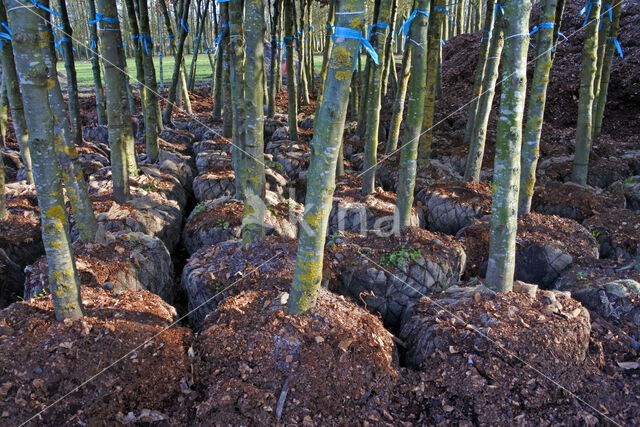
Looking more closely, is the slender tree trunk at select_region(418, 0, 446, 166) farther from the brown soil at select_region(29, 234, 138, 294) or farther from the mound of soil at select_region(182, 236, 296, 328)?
the brown soil at select_region(29, 234, 138, 294)

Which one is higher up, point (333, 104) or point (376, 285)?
point (333, 104)

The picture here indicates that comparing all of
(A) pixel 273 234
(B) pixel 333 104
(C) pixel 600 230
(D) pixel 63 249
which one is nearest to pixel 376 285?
(A) pixel 273 234

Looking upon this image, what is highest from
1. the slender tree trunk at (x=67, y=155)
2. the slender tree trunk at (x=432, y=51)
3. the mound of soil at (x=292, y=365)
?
the slender tree trunk at (x=432, y=51)

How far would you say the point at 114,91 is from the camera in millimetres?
6199

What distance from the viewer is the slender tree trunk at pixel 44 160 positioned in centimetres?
290

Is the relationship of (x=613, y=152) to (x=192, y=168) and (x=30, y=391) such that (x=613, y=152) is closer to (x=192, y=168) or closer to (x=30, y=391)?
(x=192, y=168)

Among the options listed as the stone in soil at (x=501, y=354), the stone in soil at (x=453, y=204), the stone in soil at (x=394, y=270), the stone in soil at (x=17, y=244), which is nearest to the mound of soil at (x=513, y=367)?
the stone in soil at (x=501, y=354)

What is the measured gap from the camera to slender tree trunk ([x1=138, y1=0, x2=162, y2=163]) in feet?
28.2

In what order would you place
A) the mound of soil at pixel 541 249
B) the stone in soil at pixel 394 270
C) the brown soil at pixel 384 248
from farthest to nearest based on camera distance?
the mound of soil at pixel 541 249
the brown soil at pixel 384 248
the stone in soil at pixel 394 270

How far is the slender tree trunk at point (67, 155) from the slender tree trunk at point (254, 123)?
2.06 meters

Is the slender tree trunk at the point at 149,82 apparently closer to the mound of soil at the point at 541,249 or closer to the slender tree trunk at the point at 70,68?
the slender tree trunk at the point at 70,68

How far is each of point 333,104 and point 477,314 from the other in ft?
8.66

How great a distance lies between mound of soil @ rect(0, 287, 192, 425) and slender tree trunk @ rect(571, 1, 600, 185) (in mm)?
8455

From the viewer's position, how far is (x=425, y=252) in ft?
18.4
